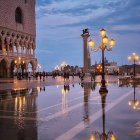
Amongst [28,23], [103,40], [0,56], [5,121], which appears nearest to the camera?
[5,121]

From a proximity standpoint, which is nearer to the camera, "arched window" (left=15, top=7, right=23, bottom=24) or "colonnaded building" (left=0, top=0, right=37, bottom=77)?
"colonnaded building" (left=0, top=0, right=37, bottom=77)

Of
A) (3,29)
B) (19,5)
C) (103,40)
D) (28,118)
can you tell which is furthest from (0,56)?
(28,118)

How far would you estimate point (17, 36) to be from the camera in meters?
79.1

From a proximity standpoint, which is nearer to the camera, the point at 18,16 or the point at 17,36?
the point at 17,36

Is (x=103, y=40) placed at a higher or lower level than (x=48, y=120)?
higher

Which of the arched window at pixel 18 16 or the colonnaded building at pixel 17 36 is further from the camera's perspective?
the arched window at pixel 18 16

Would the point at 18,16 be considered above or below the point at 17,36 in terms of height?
above

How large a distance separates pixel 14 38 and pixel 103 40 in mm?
54135

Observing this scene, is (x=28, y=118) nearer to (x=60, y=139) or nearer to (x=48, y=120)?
(x=48, y=120)

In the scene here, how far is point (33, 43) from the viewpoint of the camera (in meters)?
85.7

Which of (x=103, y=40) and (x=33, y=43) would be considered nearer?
(x=103, y=40)

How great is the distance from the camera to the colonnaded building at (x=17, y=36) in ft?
241

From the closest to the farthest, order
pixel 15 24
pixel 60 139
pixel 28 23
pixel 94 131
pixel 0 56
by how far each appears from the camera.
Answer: pixel 60 139 → pixel 94 131 → pixel 0 56 → pixel 15 24 → pixel 28 23

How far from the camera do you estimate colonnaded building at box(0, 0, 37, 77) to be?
73375 mm
